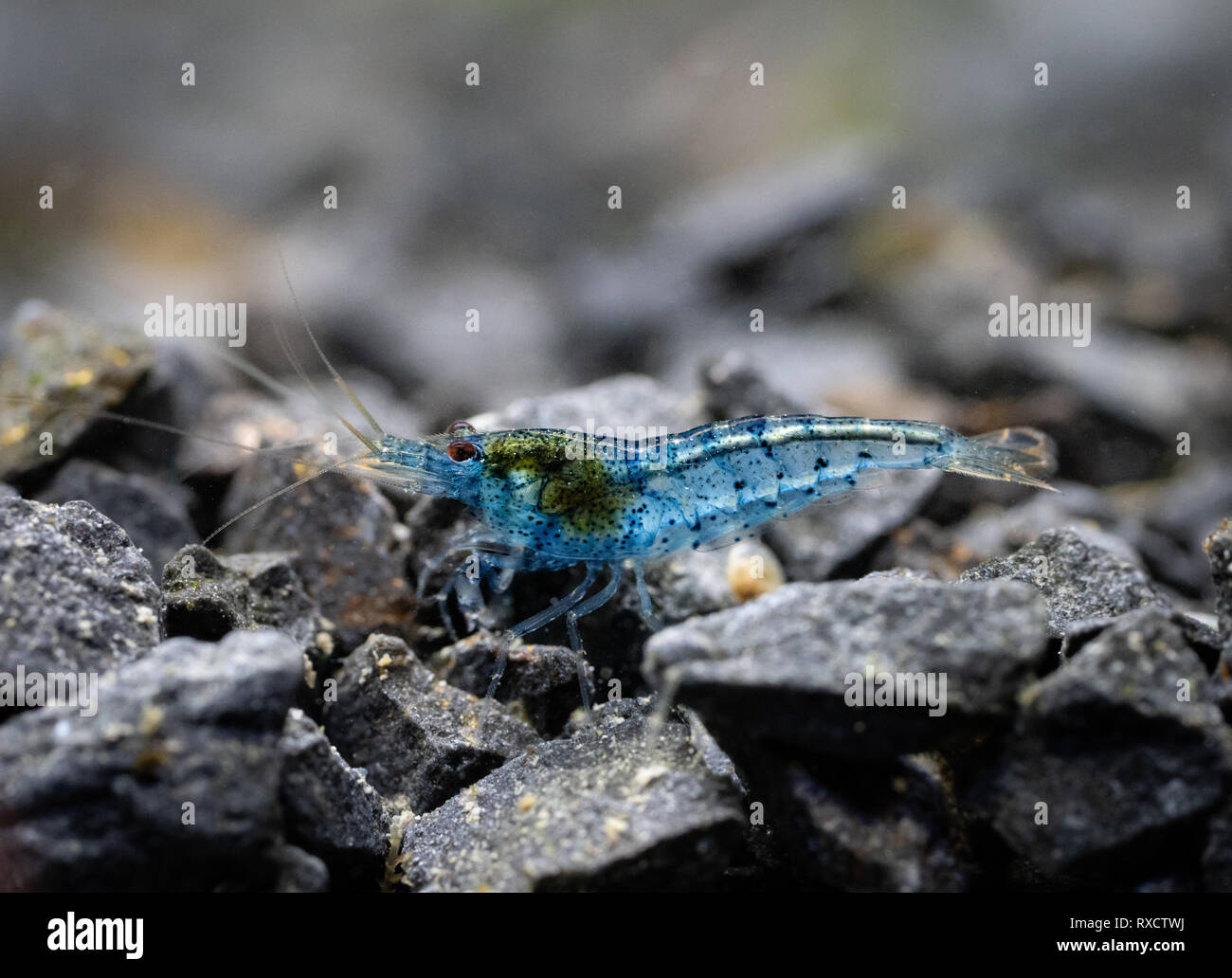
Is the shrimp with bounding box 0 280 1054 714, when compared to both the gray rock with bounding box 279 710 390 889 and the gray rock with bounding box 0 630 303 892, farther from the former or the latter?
the gray rock with bounding box 0 630 303 892

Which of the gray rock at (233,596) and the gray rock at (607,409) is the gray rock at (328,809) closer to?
the gray rock at (233,596)

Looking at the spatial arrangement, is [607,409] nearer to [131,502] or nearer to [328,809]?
[131,502]

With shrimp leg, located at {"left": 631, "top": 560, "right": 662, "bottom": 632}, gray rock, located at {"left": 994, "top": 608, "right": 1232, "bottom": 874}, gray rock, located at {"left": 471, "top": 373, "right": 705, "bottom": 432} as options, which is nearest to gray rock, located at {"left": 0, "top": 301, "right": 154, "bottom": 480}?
gray rock, located at {"left": 471, "top": 373, "right": 705, "bottom": 432}

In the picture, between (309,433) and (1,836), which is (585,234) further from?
(1,836)

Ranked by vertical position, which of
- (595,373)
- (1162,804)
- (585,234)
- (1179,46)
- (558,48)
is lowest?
(1162,804)

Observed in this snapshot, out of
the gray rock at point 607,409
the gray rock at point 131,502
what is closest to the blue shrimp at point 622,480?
the gray rock at point 607,409

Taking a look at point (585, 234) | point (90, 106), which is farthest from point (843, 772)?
point (90, 106)
